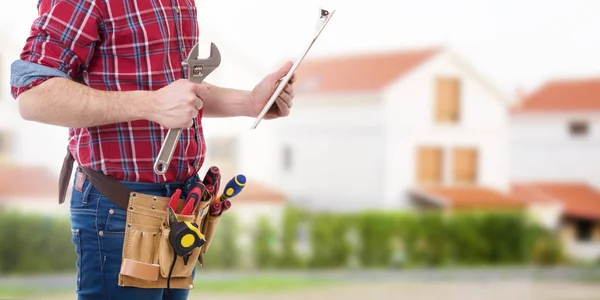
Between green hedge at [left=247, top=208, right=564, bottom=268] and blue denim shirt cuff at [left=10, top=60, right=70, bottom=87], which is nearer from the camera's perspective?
blue denim shirt cuff at [left=10, top=60, right=70, bottom=87]

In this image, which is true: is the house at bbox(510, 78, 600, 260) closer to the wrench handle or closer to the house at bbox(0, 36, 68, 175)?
the house at bbox(0, 36, 68, 175)

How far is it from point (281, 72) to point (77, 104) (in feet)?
1.20

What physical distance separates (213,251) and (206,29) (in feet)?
6.87

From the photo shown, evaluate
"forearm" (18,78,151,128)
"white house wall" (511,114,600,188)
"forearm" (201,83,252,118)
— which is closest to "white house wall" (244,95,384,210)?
"white house wall" (511,114,600,188)

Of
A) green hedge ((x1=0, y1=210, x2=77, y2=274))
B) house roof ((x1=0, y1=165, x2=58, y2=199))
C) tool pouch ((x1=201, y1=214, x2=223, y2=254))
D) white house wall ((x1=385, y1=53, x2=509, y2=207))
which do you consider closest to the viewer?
tool pouch ((x1=201, y1=214, x2=223, y2=254))

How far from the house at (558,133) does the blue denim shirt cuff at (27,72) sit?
7943mm

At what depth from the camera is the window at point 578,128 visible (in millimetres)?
9086

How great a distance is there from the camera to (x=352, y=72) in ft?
28.6

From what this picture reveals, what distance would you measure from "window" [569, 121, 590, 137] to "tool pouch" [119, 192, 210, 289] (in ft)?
27.9

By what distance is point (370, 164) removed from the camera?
8.49 metres

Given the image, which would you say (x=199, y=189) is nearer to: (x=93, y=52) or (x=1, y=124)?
(x=93, y=52)

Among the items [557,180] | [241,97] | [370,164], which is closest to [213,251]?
[370,164]

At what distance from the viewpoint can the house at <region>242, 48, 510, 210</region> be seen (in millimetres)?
8422

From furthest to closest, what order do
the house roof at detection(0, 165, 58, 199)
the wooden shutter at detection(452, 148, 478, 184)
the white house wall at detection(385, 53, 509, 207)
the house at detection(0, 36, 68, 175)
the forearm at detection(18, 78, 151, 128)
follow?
the wooden shutter at detection(452, 148, 478, 184) → the white house wall at detection(385, 53, 509, 207) → the house roof at detection(0, 165, 58, 199) → the house at detection(0, 36, 68, 175) → the forearm at detection(18, 78, 151, 128)
